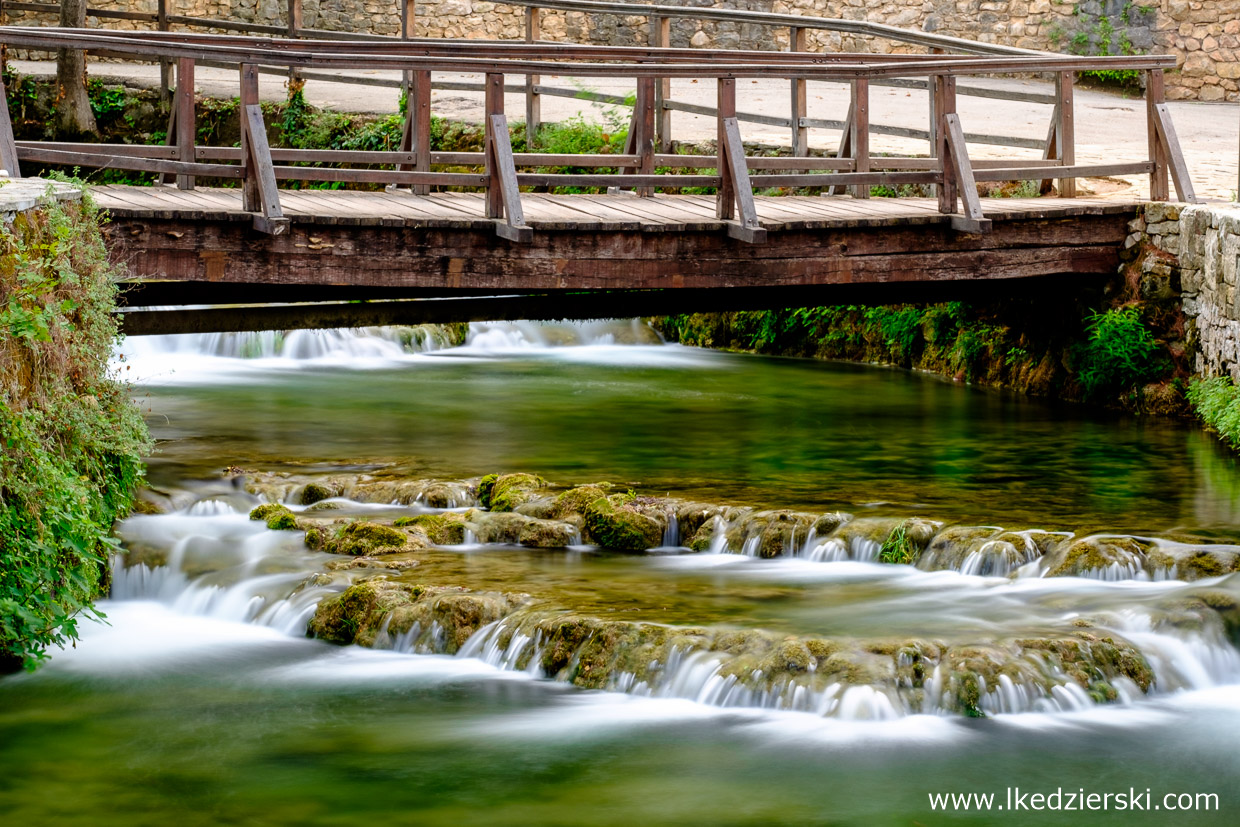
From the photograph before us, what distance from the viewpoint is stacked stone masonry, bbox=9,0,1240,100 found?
20.7m

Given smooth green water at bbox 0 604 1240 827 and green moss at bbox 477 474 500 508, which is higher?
green moss at bbox 477 474 500 508

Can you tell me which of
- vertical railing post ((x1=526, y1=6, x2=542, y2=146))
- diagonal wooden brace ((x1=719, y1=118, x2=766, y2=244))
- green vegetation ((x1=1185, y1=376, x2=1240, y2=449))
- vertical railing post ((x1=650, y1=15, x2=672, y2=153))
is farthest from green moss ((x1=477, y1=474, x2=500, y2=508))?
vertical railing post ((x1=526, y1=6, x2=542, y2=146))

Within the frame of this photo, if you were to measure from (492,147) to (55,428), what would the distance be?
11.7ft

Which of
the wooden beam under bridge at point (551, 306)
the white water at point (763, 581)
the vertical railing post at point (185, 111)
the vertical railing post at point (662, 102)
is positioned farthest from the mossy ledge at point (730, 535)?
the vertical railing post at point (662, 102)

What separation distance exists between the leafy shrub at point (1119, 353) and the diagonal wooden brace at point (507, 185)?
492 cm

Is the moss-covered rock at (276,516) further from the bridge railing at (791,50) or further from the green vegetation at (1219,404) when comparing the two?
the green vegetation at (1219,404)

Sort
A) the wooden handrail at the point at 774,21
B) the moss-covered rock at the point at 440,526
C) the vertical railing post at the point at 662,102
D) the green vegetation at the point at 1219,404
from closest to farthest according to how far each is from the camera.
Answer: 1. the moss-covered rock at the point at 440,526
2. the green vegetation at the point at 1219,404
3. the wooden handrail at the point at 774,21
4. the vertical railing post at the point at 662,102

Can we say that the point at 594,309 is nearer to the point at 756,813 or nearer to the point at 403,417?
the point at 403,417

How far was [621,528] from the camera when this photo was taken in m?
9.12

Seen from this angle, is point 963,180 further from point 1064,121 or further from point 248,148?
Result: point 248,148

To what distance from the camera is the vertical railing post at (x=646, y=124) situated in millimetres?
11203

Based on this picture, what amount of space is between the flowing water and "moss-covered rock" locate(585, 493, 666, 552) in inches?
5.5

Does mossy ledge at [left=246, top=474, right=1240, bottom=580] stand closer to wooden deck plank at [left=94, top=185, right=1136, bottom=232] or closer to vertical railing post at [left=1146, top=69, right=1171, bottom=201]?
wooden deck plank at [left=94, top=185, right=1136, bottom=232]

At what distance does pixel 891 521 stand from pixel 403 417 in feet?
16.3
